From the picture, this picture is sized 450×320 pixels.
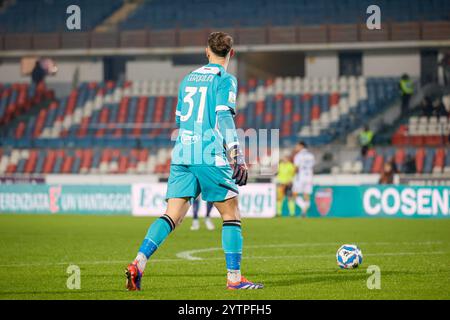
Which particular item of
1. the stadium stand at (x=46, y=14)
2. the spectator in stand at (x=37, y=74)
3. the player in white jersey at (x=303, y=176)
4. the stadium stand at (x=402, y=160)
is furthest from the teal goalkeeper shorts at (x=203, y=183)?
the spectator in stand at (x=37, y=74)

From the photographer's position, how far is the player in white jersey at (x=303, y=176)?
27375 millimetres

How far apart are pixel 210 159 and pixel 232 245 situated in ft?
2.94

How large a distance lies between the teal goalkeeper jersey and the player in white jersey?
58.6ft

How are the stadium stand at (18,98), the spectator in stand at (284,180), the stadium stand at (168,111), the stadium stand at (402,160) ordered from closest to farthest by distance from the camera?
1. the spectator in stand at (284,180)
2. the stadium stand at (402,160)
3. the stadium stand at (168,111)
4. the stadium stand at (18,98)

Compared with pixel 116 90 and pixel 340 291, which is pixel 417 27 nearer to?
pixel 116 90

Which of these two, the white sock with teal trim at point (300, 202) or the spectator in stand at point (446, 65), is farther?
the spectator in stand at point (446, 65)

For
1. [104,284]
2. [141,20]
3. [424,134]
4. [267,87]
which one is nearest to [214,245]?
[104,284]

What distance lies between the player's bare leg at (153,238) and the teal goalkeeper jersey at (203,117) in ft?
1.52

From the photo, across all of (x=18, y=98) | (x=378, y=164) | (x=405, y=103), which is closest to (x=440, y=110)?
(x=405, y=103)

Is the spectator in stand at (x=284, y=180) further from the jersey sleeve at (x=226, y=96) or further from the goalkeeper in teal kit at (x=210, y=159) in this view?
the jersey sleeve at (x=226, y=96)

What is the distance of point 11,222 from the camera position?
2403 cm

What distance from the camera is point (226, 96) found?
9.24 m

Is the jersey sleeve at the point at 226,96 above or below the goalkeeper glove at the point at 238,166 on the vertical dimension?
above
